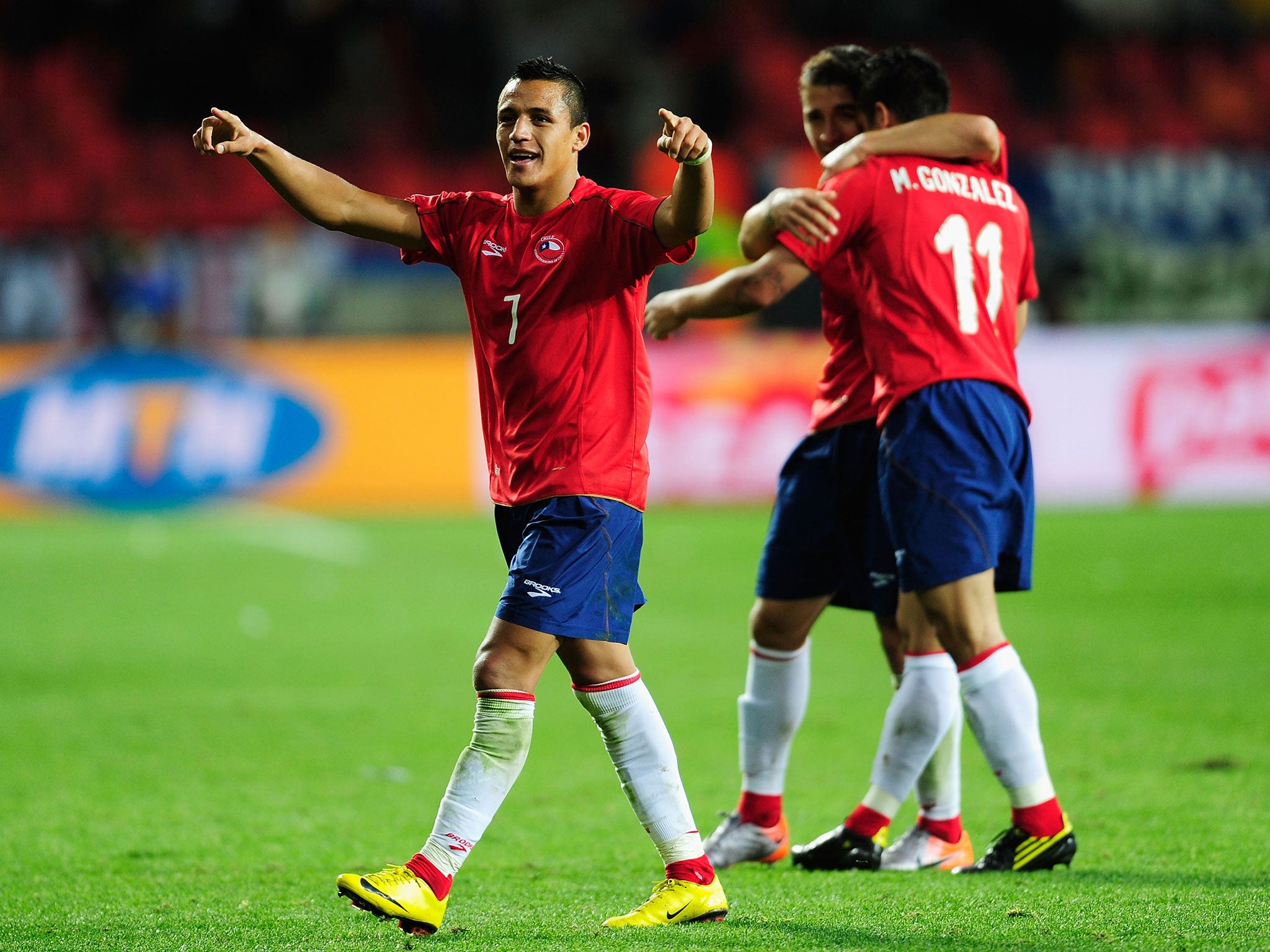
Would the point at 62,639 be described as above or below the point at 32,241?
below

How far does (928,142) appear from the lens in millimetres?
3982

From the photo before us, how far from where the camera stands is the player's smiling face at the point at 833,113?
14.4 feet

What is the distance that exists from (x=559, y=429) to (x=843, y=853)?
4.62ft

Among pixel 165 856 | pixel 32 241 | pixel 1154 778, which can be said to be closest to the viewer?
pixel 165 856

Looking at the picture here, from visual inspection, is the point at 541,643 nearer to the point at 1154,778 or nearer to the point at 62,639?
the point at 1154,778

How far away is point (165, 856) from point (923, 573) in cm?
213

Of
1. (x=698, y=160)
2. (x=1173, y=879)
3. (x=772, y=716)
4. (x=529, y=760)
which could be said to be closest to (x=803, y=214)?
(x=698, y=160)

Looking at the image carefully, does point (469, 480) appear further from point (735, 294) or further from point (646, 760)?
point (646, 760)

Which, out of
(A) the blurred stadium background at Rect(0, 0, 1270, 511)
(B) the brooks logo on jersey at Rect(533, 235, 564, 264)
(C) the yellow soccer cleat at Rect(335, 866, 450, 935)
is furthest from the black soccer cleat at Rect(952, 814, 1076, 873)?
(A) the blurred stadium background at Rect(0, 0, 1270, 511)

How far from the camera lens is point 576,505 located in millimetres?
3598

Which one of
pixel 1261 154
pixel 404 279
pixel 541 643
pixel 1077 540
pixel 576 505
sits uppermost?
pixel 1261 154

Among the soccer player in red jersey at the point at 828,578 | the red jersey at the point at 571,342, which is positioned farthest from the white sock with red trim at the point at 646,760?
the soccer player in red jersey at the point at 828,578

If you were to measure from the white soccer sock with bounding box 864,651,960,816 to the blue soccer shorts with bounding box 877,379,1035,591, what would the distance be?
42 centimetres

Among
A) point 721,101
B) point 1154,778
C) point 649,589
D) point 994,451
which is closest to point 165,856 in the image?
point 994,451
